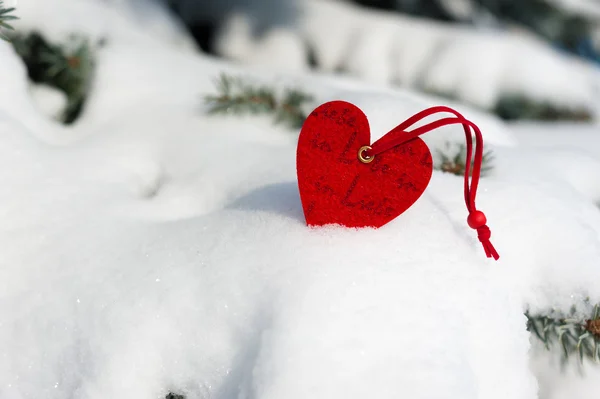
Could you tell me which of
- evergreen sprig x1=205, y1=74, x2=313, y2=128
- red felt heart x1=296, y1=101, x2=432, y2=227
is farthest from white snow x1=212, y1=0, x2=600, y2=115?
red felt heart x1=296, y1=101, x2=432, y2=227

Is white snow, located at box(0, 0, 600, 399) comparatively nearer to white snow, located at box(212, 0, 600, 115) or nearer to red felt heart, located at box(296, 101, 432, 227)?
red felt heart, located at box(296, 101, 432, 227)

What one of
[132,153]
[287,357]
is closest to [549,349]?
[287,357]

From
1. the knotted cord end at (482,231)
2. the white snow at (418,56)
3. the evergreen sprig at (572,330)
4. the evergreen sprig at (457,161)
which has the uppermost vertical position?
the knotted cord end at (482,231)

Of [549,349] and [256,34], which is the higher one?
[549,349]

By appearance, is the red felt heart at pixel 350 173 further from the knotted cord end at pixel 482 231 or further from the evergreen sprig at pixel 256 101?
the evergreen sprig at pixel 256 101

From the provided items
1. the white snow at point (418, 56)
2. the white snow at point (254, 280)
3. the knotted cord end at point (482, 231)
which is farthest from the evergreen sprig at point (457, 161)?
the white snow at point (418, 56)

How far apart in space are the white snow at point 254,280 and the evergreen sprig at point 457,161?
0.10 ft

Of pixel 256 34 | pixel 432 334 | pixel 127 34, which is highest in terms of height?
pixel 432 334

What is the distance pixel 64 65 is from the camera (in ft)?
3.18

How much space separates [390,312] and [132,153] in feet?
1.90

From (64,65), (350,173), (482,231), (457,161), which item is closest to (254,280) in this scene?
(350,173)

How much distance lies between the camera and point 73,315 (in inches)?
23.2

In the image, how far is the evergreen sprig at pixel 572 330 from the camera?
65cm

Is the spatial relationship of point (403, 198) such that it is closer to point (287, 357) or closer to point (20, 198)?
point (287, 357)
